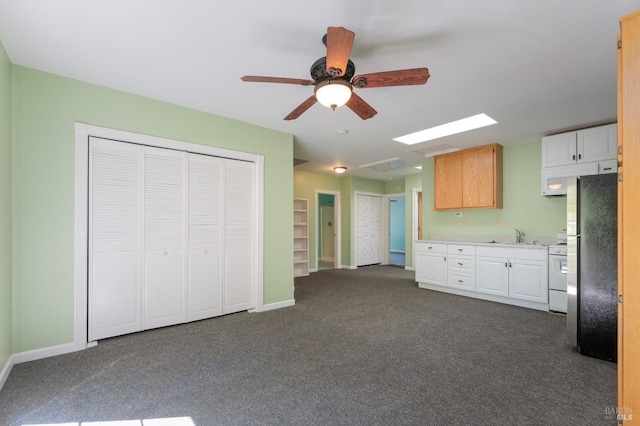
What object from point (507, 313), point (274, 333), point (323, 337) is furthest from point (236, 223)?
point (507, 313)

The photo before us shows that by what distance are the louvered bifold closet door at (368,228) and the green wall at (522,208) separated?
10.0ft

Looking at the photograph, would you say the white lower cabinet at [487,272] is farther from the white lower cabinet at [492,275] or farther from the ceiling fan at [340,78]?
the ceiling fan at [340,78]

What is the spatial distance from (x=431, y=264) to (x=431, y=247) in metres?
0.30

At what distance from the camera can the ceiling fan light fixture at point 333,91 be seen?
6.91ft

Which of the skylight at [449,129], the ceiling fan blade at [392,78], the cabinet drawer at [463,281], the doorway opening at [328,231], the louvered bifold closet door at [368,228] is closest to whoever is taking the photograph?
the ceiling fan blade at [392,78]

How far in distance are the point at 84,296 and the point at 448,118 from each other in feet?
14.3

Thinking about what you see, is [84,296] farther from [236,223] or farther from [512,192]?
[512,192]

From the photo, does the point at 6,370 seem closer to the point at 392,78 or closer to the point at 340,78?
the point at 340,78

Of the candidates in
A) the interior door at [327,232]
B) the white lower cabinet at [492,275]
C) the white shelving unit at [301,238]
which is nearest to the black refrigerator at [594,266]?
the white lower cabinet at [492,275]

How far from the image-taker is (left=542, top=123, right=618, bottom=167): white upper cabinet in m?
3.68

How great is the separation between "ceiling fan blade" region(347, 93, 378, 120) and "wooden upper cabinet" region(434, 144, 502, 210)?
3.26 m

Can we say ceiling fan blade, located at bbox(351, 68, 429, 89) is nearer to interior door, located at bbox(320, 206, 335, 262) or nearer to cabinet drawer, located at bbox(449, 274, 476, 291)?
cabinet drawer, located at bbox(449, 274, 476, 291)

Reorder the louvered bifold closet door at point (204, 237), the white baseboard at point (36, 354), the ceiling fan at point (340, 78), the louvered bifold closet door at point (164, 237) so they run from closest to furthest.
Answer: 1. the ceiling fan at point (340, 78)
2. the white baseboard at point (36, 354)
3. the louvered bifold closet door at point (164, 237)
4. the louvered bifold closet door at point (204, 237)

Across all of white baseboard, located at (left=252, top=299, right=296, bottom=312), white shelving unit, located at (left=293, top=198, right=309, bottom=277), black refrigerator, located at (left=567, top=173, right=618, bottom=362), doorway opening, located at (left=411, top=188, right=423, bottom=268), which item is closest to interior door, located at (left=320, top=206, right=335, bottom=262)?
white shelving unit, located at (left=293, top=198, right=309, bottom=277)
